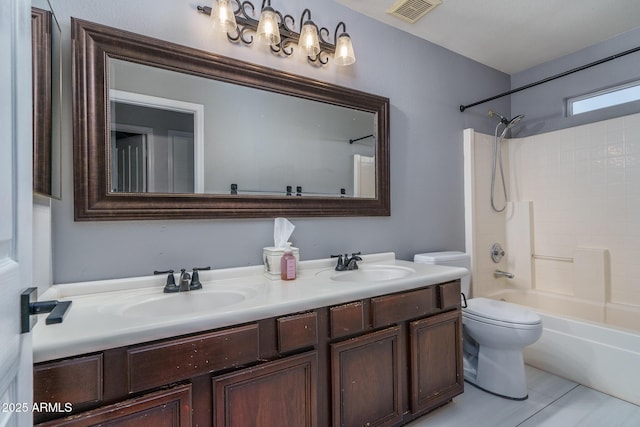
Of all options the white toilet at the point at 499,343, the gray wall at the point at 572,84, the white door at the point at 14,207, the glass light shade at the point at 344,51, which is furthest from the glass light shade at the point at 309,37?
the gray wall at the point at 572,84

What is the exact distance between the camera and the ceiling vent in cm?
196

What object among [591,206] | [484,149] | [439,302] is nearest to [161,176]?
[439,302]

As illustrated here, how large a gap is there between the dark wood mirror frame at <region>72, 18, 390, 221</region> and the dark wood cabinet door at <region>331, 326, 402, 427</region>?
0.77 metres

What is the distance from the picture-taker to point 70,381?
0.84 m

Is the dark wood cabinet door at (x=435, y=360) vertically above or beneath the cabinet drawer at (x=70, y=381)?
beneath

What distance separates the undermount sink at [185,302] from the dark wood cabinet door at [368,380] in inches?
19.4

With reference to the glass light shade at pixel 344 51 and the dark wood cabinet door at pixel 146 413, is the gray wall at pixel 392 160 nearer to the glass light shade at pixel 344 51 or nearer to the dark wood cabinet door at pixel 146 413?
the glass light shade at pixel 344 51

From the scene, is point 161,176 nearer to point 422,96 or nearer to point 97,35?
point 97,35

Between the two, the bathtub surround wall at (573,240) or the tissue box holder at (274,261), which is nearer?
the tissue box holder at (274,261)

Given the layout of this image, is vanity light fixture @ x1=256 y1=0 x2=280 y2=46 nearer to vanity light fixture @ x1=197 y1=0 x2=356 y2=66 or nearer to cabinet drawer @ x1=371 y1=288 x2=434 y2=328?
vanity light fixture @ x1=197 y1=0 x2=356 y2=66

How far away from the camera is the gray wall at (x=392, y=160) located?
1.31 m

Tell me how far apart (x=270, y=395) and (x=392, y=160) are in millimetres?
1625

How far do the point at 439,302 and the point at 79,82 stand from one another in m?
1.93

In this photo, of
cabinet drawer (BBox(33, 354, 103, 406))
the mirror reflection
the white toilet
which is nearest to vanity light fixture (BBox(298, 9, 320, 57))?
the mirror reflection
